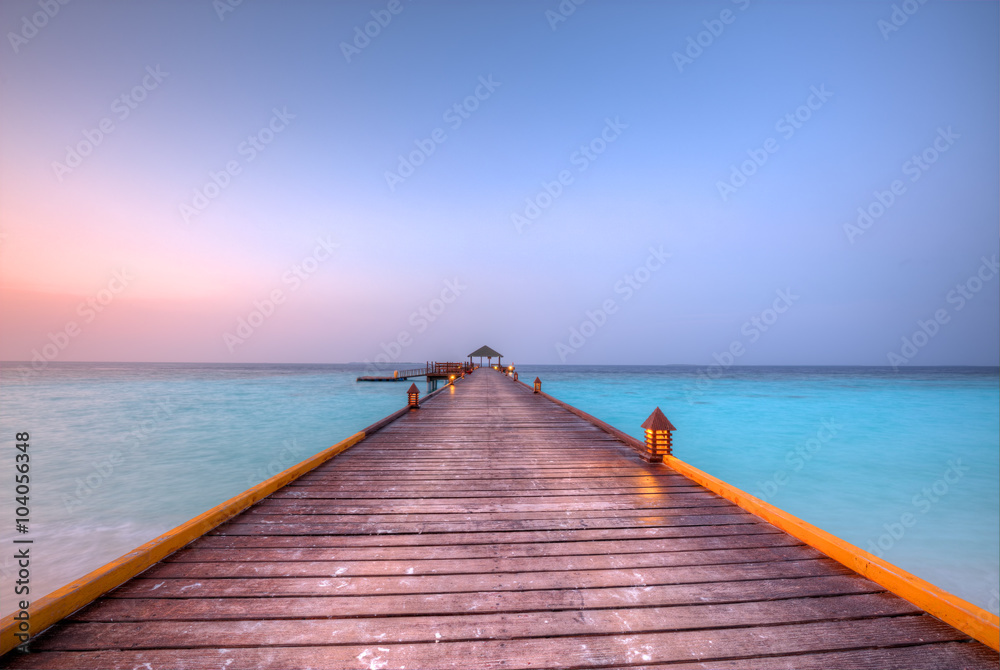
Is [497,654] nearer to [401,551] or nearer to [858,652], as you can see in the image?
[401,551]

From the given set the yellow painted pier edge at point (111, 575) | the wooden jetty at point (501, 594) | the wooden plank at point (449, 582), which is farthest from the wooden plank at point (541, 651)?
the wooden plank at point (449, 582)

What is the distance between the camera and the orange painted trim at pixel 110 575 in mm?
2139

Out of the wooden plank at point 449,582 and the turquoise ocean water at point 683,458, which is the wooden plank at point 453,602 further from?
the turquoise ocean water at point 683,458

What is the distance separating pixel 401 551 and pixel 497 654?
4.46 ft

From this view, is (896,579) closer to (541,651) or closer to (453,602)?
(541,651)

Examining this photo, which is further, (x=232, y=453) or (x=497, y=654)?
(x=232, y=453)

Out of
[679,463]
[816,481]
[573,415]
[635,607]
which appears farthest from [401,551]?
[816,481]

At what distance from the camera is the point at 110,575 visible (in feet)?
8.40

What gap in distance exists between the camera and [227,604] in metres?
2.47

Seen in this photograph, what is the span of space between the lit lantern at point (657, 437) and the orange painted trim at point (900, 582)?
177cm

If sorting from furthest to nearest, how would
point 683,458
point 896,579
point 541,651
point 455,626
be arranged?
point 683,458 → point 896,579 → point 455,626 → point 541,651

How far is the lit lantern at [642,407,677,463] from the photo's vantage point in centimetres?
575

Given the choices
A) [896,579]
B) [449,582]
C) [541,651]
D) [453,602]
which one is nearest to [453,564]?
[449,582]

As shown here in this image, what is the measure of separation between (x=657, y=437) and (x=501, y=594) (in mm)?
4134
